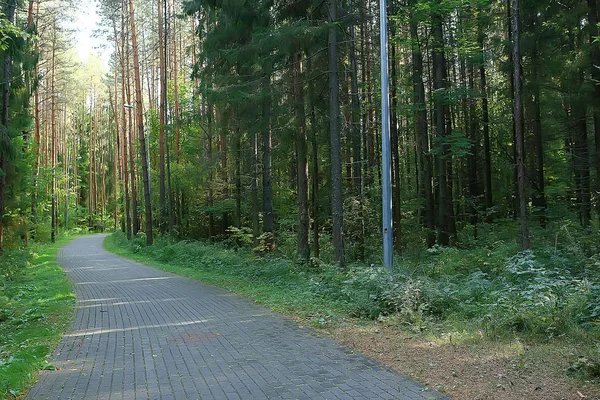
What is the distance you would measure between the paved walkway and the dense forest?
17.6 ft

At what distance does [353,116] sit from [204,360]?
476 inches

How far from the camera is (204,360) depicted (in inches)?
250

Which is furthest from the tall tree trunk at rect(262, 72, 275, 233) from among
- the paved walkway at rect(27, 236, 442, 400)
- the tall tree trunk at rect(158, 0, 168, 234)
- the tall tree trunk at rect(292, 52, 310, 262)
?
the tall tree trunk at rect(158, 0, 168, 234)

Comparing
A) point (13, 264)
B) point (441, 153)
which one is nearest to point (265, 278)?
point (441, 153)

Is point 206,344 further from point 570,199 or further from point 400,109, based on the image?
point 570,199

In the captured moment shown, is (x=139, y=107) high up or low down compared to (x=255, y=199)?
up

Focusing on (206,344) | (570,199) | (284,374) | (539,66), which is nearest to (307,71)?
(539,66)

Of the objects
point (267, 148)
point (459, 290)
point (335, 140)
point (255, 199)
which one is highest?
point (267, 148)

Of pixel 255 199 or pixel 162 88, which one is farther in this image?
pixel 162 88

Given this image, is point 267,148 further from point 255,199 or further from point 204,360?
point 204,360

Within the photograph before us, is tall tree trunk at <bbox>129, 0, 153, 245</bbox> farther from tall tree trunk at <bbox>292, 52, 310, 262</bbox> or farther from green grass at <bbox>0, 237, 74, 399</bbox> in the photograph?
tall tree trunk at <bbox>292, 52, 310, 262</bbox>

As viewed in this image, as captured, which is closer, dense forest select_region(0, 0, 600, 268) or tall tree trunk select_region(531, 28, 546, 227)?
dense forest select_region(0, 0, 600, 268)

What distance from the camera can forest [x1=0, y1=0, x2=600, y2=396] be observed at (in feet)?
31.3

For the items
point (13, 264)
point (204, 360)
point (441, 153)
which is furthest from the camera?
point (13, 264)
